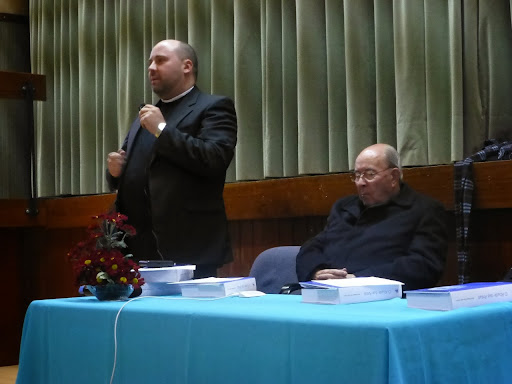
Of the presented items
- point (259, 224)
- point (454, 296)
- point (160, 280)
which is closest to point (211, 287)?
point (160, 280)

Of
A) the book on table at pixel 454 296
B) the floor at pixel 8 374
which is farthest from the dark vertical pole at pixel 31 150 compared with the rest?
the book on table at pixel 454 296

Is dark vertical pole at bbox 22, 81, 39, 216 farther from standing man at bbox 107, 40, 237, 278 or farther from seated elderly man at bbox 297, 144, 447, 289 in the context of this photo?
seated elderly man at bbox 297, 144, 447, 289

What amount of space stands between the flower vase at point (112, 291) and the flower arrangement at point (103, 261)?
0.04 feet

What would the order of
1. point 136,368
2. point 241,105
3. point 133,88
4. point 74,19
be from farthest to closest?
point 74,19
point 133,88
point 241,105
point 136,368

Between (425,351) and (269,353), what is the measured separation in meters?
0.34

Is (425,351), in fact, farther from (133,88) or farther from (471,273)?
(133,88)

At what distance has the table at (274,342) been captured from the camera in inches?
62.1

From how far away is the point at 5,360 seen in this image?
5418 mm

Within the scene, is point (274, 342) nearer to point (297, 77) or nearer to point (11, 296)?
point (297, 77)

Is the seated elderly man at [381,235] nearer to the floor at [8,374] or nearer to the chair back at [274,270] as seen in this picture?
the chair back at [274,270]

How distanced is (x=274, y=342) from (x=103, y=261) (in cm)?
74

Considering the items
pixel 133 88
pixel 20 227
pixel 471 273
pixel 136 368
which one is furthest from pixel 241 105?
pixel 136 368

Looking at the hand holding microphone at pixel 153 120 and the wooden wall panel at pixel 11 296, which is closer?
the hand holding microphone at pixel 153 120

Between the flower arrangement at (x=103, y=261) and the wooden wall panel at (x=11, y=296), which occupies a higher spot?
the flower arrangement at (x=103, y=261)
